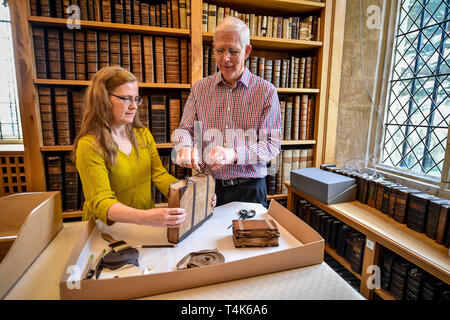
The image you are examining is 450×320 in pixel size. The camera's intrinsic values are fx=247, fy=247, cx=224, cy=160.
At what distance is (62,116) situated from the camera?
1734 millimetres

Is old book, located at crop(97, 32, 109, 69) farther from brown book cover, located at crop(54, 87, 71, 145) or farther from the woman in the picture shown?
the woman

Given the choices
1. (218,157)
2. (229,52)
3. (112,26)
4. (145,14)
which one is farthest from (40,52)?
(218,157)

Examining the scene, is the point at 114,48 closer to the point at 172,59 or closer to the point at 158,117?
the point at 172,59

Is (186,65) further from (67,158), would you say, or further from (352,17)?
(352,17)

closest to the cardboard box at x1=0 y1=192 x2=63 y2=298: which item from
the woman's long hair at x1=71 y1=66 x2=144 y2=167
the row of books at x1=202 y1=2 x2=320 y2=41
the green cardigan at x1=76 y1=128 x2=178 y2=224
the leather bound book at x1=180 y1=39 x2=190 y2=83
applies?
the green cardigan at x1=76 y1=128 x2=178 y2=224

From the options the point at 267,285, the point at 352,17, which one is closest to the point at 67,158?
the point at 267,285

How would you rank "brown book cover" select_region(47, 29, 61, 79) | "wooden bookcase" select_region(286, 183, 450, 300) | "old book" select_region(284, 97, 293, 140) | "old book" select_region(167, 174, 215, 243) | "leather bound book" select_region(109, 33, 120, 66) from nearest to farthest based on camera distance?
"old book" select_region(167, 174, 215, 243)
"wooden bookcase" select_region(286, 183, 450, 300)
"brown book cover" select_region(47, 29, 61, 79)
"leather bound book" select_region(109, 33, 120, 66)
"old book" select_region(284, 97, 293, 140)

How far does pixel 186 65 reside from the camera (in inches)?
75.1

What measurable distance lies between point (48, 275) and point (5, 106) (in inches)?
87.8

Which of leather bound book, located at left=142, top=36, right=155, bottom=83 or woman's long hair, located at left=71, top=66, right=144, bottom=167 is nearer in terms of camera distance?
woman's long hair, located at left=71, top=66, right=144, bottom=167

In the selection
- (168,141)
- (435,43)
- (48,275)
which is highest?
(435,43)

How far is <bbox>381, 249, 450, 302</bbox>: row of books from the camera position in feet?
3.97

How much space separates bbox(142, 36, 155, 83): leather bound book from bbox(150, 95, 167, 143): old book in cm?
14

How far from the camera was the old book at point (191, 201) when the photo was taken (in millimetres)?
861
